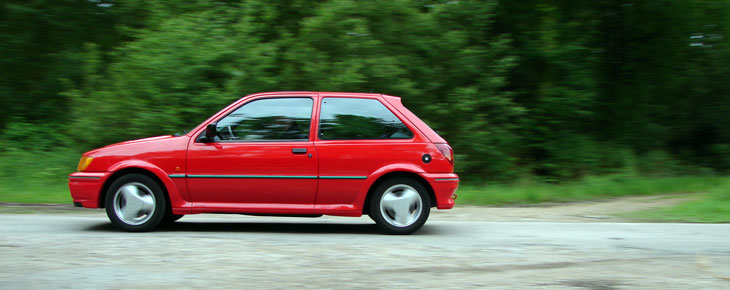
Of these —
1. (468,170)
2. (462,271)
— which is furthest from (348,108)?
(468,170)

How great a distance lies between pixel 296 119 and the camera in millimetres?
7191

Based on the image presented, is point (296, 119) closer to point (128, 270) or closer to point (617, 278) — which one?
point (128, 270)

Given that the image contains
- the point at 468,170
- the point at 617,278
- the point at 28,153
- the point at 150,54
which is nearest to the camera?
the point at 617,278

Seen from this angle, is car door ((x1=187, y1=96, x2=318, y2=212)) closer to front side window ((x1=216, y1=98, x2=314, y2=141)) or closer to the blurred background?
front side window ((x1=216, y1=98, x2=314, y2=141))

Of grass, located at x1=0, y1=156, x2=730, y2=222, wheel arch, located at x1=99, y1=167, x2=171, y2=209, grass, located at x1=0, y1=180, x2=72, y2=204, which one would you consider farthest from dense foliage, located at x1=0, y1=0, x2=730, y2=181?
wheel arch, located at x1=99, y1=167, x2=171, y2=209

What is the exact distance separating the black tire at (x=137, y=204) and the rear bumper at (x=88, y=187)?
4.8 inches

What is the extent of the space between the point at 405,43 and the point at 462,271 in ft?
27.4

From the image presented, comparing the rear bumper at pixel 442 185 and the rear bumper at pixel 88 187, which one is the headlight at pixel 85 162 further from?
the rear bumper at pixel 442 185

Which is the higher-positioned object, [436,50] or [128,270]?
[436,50]

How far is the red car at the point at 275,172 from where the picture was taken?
7027mm

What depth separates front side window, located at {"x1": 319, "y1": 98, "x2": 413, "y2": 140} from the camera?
7.16 meters

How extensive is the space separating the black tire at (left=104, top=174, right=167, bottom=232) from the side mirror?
0.73 meters

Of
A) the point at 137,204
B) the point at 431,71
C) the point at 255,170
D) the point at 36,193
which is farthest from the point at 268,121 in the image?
the point at 431,71

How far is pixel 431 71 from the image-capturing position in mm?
13023
